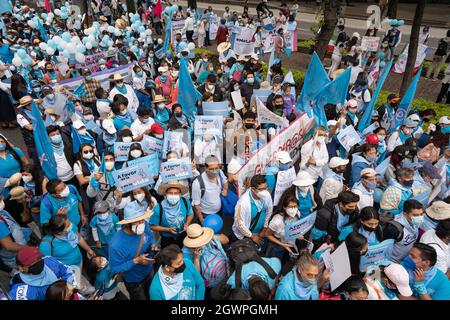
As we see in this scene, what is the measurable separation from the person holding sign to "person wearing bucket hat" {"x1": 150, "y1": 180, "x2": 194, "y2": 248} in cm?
152

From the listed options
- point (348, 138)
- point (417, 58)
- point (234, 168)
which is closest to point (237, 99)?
point (348, 138)

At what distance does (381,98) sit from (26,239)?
9.66 m

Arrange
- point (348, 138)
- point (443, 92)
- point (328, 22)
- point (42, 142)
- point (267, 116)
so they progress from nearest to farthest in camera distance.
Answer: point (42, 142), point (348, 138), point (267, 116), point (443, 92), point (328, 22)

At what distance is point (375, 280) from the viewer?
9.80 feet

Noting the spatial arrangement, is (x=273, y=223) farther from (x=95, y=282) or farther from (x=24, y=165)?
(x=24, y=165)

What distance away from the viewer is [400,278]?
286cm

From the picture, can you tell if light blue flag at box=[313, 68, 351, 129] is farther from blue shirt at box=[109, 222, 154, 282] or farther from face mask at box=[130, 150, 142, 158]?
blue shirt at box=[109, 222, 154, 282]

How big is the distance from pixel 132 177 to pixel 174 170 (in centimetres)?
52

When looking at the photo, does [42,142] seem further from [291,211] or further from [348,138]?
[348,138]

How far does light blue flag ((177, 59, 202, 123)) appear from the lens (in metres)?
6.74

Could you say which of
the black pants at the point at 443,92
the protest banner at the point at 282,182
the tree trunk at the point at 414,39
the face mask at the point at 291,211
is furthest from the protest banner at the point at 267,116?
the black pants at the point at 443,92

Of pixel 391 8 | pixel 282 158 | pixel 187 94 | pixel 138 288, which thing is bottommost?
pixel 138 288

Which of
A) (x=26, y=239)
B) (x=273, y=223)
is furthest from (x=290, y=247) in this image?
(x=26, y=239)

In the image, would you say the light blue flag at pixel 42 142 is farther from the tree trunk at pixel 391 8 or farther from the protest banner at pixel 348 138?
the tree trunk at pixel 391 8
